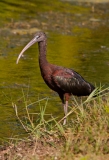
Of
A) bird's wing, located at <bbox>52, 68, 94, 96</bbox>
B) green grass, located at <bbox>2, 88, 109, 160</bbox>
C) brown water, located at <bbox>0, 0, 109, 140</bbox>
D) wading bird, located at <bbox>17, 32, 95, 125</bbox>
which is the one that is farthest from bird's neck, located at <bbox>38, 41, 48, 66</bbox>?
green grass, located at <bbox>2, 88, 109, 160</bbox>

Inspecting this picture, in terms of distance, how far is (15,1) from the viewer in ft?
73.0

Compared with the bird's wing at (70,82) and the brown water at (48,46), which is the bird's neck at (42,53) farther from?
the brown water at (48,46)

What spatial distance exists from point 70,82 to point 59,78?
1.03ft

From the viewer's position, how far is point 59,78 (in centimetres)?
900

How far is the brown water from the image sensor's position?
1057cm

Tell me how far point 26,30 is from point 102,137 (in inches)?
463

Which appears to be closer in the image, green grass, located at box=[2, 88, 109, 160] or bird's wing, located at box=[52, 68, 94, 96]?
green grass, located at box=[2, 88, 109, 160]

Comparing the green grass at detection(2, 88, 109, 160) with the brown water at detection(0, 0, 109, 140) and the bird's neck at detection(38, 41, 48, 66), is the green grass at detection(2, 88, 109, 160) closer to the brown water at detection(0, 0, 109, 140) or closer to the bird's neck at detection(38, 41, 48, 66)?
the brown water at detection(0, 0, 109, 140)

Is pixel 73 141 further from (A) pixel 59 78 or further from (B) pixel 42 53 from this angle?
(B) pixel 42 53

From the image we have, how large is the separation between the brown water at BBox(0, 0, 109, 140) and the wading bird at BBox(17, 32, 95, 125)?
428mm

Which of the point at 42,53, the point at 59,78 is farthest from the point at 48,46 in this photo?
the point at 59,78

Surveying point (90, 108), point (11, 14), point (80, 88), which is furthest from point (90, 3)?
point (90, 108)

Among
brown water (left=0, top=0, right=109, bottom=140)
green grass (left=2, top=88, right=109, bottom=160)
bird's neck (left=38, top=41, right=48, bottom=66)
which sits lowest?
brown water (left=0, top=0, right=109, bottom=140)

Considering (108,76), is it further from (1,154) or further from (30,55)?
(1,154)
